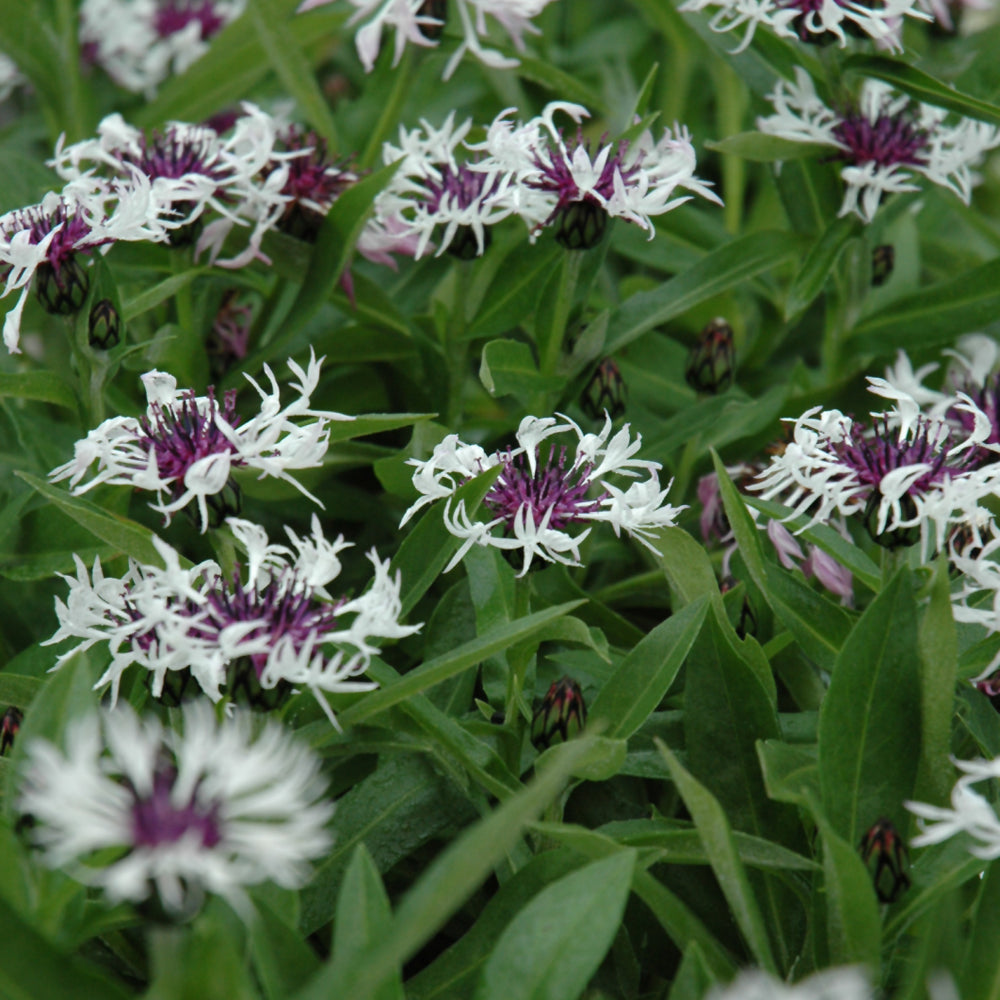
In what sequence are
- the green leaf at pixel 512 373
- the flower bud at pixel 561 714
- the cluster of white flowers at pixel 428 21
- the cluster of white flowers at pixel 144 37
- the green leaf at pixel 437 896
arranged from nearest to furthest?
the green leaf at pixel 437 896
the flower bud at pixel 561 714
the green leaf at pixel 512 373
the cluster of white flowers at pixel 428 21
the cluster of white flowers at pixel 144 37

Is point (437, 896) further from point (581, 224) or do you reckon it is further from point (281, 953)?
point (581, 224)

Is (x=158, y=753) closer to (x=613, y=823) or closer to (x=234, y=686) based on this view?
(x=234, y=686)

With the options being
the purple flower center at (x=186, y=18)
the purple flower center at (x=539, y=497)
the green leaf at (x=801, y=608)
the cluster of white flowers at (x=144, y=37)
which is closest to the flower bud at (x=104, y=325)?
the purple flower center at (x=539, y=497)

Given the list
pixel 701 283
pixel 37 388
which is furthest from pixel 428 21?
pixel 37 388

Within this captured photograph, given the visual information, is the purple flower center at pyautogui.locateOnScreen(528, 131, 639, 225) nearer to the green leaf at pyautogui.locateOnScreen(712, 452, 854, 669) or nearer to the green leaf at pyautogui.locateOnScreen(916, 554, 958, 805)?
the green leaf at pyautogui.locateOnScreen(712, 452, 854, 669)

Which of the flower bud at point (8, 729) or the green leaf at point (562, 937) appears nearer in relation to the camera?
the green leaf at point (562, 937)

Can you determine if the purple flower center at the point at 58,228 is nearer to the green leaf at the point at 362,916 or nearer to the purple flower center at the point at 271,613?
the purple flower center at the point at 271,613

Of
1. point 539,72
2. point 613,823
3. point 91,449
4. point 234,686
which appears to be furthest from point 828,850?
point 539,72

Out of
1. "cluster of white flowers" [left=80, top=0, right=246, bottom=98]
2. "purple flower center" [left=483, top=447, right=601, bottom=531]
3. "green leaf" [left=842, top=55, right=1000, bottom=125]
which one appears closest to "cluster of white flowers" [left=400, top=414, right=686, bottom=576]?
"purple flower center" [left=483, top=447, right=601, bottom=531]

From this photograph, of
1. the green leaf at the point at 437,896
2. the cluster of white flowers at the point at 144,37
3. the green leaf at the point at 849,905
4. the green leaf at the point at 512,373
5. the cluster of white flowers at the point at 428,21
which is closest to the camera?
the green leaf at the point at 437,896
